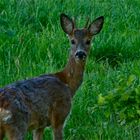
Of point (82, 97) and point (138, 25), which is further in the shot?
point (138, 25)

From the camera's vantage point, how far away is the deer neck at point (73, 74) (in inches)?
332

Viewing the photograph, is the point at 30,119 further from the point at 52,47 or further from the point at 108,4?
the point at 108,4

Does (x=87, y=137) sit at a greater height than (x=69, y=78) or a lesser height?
lesser

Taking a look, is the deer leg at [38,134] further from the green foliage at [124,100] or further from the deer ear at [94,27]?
the deer ear at [94,27]

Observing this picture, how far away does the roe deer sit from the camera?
712 cm

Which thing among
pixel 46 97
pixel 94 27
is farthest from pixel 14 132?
pixel 94 27

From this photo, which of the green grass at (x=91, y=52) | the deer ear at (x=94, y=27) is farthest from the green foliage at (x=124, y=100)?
the deer ear at (x=94, y=27)

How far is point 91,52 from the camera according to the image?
35.6 feet

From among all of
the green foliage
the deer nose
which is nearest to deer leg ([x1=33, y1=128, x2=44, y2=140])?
the green foliage

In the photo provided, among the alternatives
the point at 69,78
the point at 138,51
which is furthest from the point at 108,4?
the point at 69,78

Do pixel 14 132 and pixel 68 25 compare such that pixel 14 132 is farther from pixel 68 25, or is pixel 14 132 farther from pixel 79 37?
pixel 68 25

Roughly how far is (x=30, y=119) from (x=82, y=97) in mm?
1840

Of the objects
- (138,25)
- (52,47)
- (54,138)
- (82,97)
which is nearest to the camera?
(54,138)

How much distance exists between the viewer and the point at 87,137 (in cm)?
835
